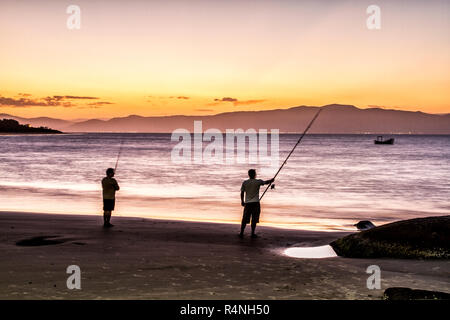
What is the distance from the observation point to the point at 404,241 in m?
9.33

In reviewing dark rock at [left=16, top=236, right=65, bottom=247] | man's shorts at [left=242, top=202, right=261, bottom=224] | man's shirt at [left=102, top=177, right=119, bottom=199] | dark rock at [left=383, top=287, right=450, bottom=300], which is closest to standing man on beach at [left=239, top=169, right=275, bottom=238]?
man's shorts at [left=242, top=202, right=261, bottom=224]

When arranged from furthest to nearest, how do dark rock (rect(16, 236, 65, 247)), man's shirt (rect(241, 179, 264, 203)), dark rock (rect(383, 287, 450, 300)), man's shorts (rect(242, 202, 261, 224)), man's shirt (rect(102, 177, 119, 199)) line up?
man's shirt (rect(102, 177, 119, 199)) → man's shorts (rect(242, 202, 261, 224)) → man's shirt (rect(241, 179, 264, 203)) → dark rock (rect(16, 236, 65, 247)) → dark rock (rect(383, 287, 450, 300))

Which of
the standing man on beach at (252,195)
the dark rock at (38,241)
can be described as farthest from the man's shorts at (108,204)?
the standing man on beach at (252,195)

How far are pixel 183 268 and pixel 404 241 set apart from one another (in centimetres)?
429

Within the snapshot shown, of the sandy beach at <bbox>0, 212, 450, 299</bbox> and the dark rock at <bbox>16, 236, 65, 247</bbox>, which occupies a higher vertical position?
the dark rock at <bbox>16, 236, 65, 247</bbox>

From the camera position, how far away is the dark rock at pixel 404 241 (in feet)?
29.7

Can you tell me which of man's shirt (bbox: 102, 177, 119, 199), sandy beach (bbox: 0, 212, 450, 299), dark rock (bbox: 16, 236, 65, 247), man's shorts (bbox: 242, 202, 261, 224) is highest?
man's shirt (bbox: 102, 177, 119, 199)

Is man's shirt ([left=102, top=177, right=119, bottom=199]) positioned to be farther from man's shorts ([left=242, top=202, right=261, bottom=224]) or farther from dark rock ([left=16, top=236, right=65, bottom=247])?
man's shorts ([left=242, top=202, right=261, bottom=224])

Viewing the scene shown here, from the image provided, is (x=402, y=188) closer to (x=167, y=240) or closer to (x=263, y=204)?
(x=263, y=204)

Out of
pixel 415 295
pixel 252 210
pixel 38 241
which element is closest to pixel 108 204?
pixel 38 241

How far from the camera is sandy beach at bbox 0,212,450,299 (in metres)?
6.60

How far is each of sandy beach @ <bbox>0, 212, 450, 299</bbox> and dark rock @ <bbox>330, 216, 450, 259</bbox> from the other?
0.32m

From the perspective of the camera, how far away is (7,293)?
6.30m
